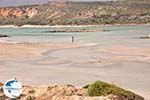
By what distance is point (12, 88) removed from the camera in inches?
477

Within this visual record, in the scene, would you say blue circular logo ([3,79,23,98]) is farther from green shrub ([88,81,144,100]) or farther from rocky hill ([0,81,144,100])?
green shrub ([88,81,144,100])

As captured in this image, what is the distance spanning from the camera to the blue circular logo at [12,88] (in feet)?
39.3

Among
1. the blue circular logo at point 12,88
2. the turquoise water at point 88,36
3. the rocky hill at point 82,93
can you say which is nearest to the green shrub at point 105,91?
the rocky hill at point 82,93

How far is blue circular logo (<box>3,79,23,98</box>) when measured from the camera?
12.0 metres

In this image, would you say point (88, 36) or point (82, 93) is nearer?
point (82, 93)

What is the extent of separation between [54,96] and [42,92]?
29.4 inches

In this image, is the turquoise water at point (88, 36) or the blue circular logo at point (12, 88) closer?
the blue circular logo at point (12, 88)

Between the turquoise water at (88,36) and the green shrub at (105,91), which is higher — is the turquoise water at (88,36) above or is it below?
below

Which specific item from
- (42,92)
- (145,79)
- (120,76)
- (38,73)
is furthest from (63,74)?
Answer: (42,92)

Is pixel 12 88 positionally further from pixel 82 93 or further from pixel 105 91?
pixel 105 91

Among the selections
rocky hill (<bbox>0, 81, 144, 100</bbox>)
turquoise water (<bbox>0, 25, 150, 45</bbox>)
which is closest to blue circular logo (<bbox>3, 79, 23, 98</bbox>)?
rocky hill (<bbox>0, 81, 144, 100</bbox>)

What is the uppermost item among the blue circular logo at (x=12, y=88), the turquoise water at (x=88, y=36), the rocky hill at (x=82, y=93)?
the blue circular logo at (x=12, y=88)

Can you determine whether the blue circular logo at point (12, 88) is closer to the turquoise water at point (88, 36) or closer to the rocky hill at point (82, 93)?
the rocky hill at point (82, 93)

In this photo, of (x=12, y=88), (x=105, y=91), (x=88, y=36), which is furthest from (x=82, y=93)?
(x=88, y=36)
